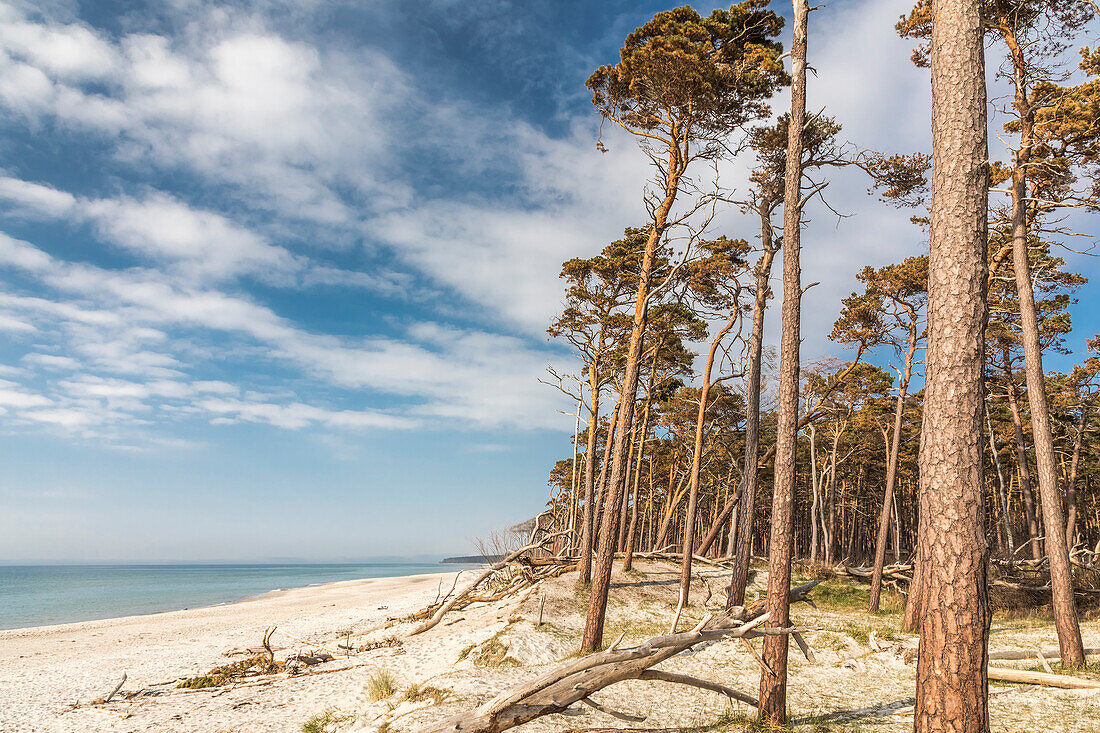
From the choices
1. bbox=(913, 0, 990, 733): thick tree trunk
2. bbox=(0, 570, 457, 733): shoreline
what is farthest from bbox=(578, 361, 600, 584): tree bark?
bbox=(913, 0, 990, 733): thick tree trunk

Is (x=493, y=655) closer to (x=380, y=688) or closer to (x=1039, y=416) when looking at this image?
(x=380, y=688)

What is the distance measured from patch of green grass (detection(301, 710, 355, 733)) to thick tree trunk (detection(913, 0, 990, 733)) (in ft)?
22.0

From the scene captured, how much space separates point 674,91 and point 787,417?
8.06 meters

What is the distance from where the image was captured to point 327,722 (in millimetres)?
7516

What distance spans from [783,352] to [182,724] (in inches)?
394

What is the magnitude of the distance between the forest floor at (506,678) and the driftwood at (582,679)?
1.04m

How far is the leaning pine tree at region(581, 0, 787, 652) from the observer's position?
11008 mm

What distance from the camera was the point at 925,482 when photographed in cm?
417

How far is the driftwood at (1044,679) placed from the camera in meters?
7.66

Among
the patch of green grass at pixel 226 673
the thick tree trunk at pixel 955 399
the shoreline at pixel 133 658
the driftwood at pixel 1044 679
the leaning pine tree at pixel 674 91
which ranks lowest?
the shoreline at pixel 133 658

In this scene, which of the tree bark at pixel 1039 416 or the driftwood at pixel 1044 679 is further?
the tree bark at pixel 1039 416

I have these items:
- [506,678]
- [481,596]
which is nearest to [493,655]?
[506,678]

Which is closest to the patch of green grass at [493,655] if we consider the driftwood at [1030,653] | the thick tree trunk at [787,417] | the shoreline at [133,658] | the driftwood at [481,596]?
the shoreline at [133,658]

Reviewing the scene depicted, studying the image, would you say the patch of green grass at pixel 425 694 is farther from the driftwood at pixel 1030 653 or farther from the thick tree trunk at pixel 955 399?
the driftwood at pixel 1030 653
